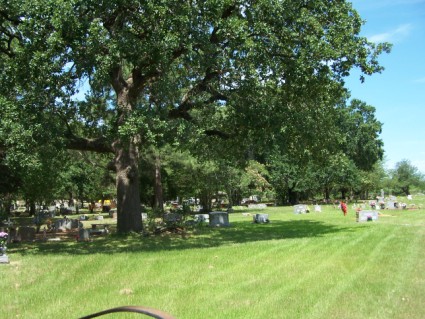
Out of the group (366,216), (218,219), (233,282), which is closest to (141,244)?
(233,282)

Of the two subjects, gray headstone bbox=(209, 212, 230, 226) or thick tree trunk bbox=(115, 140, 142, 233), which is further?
gray headstone bbox=(209, 212, 230, 226)

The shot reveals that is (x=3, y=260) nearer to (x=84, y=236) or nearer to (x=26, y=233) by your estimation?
(x=84, y=236)

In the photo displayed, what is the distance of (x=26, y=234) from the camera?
66.3 ft

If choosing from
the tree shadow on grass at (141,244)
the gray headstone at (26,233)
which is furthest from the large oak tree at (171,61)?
the gray headstone at (26,233)

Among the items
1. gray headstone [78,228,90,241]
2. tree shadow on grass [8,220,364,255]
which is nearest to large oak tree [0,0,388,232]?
gray headstone [78,228,90,241]

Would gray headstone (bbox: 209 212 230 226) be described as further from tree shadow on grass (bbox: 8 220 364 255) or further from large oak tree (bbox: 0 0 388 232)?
large oak tree (bbox: 0 0 388 232)

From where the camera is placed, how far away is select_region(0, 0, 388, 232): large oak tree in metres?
14.5

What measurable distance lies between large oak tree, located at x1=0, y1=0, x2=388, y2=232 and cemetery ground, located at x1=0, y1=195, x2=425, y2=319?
15.0 feet

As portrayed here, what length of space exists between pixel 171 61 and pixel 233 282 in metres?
10.4

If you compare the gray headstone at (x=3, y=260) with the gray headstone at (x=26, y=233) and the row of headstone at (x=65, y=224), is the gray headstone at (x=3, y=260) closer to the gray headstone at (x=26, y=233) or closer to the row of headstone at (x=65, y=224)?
the gray headstone at (x=26, y=233)

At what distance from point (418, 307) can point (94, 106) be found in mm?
16425

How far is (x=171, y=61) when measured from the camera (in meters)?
17.5

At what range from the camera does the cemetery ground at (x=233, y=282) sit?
24.4 feet

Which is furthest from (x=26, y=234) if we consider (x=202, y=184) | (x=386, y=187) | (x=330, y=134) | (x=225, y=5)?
(x=386, y=187)
